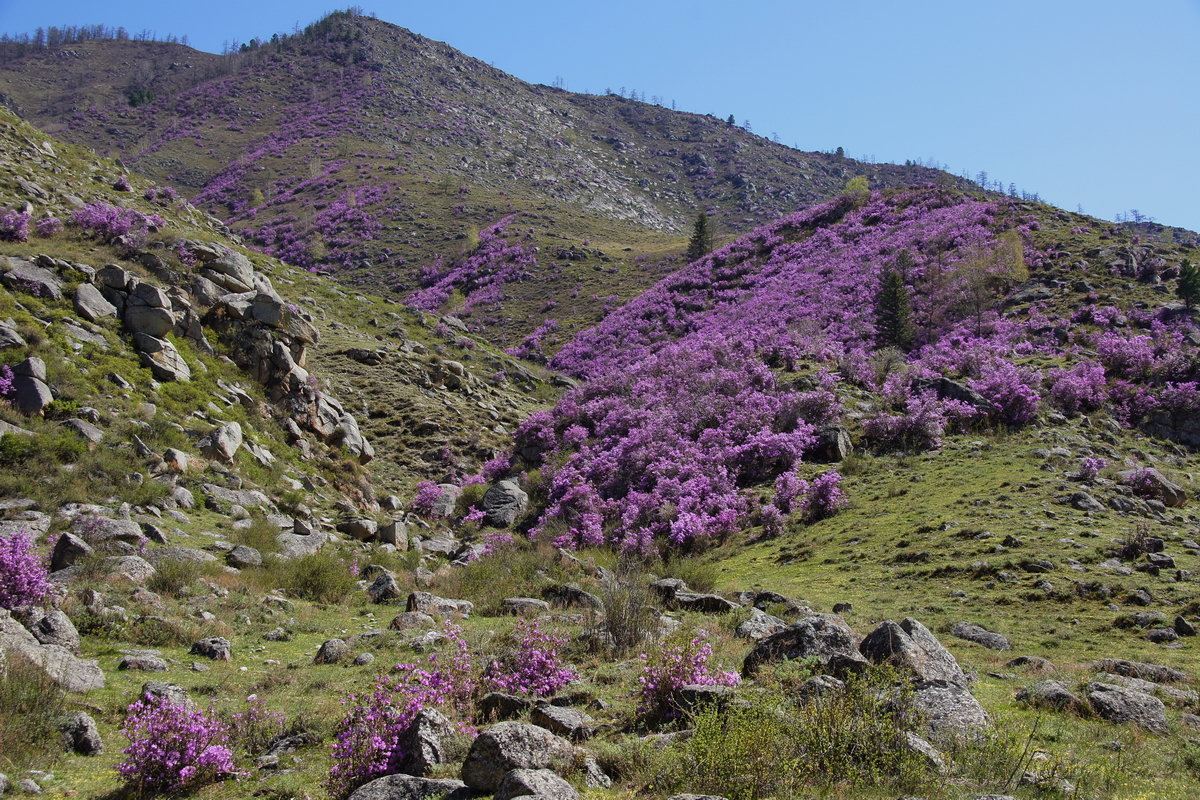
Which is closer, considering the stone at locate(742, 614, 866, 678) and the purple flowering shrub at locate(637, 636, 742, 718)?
the purple flowering shrub at locate(637, 636, 742, 718)

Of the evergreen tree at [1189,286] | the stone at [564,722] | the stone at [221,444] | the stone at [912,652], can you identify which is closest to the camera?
the stone at [564,722]

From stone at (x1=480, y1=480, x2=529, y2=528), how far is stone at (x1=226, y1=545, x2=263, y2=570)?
10.1m

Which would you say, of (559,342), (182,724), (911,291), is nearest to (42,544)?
(182,724)

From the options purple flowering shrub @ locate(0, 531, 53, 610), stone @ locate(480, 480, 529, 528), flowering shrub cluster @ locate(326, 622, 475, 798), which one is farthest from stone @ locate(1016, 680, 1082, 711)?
stone @ locate(480, 480, 529, 528)

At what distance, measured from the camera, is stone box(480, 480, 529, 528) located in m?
22.0

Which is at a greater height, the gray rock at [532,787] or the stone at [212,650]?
the gray rock at [532,787]

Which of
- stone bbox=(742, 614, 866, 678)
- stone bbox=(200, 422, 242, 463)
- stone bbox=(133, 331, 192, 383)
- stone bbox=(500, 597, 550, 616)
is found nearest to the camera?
stone bbox=(742, 614, 866, 678)

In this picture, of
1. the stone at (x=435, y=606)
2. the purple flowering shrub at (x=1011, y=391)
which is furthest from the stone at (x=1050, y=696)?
the purple flowering shrub at (x=1011, y=391)

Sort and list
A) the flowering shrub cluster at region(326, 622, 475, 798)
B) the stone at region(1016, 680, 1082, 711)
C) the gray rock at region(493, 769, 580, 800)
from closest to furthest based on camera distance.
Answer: the gray rock at region(493, 769, 580, 800) → the flowering shrub cluster at region(326, 622, 475, 798) → the stone at region(1016, 680, 1082, 711)

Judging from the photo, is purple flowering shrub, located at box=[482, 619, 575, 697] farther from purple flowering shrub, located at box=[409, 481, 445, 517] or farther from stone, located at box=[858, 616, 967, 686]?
purple flowering shrub, located at box=[409, 481, 445, 517]

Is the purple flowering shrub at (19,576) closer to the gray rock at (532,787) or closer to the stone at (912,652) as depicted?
the gray rock at (532,787)

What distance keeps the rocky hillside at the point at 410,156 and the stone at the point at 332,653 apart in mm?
44110

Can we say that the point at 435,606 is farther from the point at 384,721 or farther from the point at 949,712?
the point at 949,712

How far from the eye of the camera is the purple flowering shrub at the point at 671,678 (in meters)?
6.52
